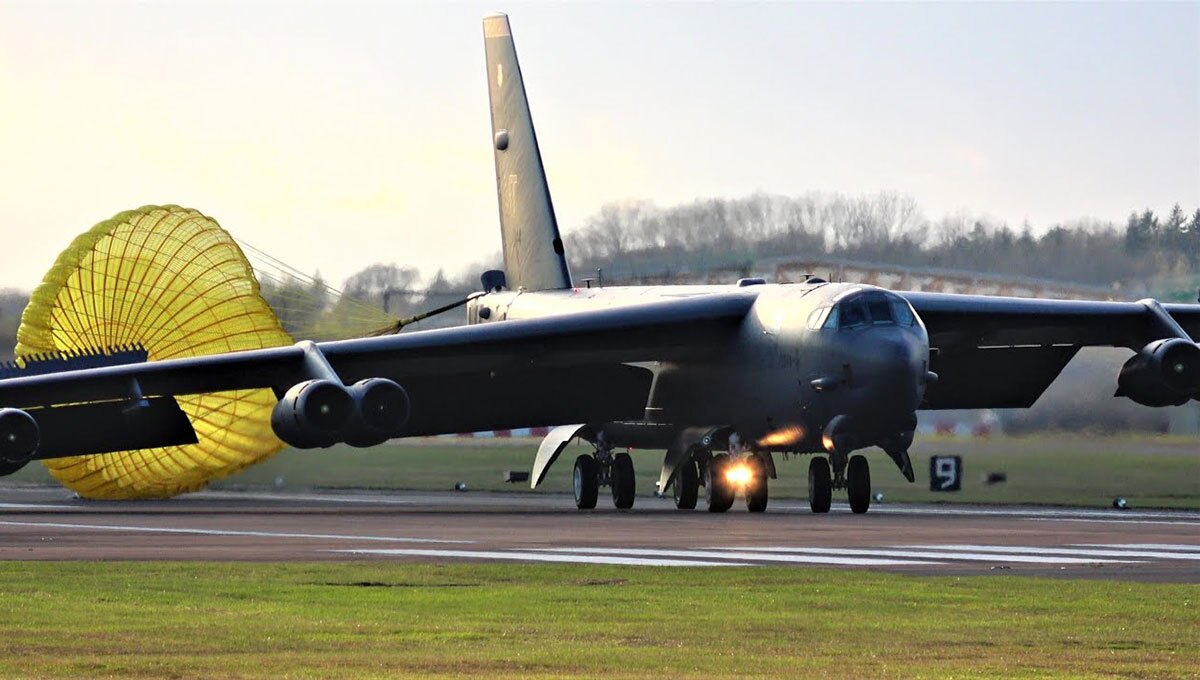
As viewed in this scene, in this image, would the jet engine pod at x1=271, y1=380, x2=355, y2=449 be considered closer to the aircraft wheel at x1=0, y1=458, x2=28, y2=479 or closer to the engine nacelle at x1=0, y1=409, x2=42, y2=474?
the engine nacelle at x1=0, y1=409, x2=42, y2=474

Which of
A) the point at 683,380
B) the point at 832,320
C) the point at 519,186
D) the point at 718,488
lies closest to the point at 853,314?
the point at 832,320

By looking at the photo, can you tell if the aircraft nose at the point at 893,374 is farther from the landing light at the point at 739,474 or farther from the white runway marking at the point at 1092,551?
the white runway marking at the point at 1092,551

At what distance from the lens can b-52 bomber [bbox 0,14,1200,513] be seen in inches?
1260

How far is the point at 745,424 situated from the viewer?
1362 inches

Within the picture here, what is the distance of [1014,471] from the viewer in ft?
121

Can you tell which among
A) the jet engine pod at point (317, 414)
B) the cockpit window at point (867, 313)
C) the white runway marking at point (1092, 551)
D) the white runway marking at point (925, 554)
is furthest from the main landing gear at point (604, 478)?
the white runway marking at point (1092, 551)

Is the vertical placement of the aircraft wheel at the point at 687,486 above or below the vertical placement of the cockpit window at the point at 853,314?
below

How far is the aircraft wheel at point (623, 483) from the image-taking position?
37438 millimetres

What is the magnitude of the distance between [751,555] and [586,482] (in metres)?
15.4

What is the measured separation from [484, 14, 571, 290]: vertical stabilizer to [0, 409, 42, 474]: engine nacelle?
1189cm

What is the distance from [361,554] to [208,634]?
8.30 m

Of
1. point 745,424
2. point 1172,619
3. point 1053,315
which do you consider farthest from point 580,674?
point 1053,315

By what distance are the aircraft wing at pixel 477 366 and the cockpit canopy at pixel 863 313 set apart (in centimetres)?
274

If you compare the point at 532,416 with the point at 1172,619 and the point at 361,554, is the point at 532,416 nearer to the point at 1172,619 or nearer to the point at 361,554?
the point at 361,554
